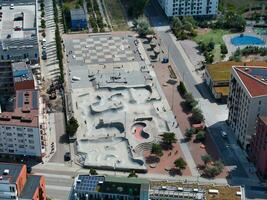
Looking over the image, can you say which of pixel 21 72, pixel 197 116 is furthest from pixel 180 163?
pixel 21 72

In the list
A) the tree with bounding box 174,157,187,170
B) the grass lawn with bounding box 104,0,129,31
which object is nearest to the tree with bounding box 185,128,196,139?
the tree with bounding box 174,157,187,170

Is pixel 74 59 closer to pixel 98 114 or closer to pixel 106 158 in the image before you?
pixel 98 114

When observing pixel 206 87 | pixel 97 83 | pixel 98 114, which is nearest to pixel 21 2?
pixel 97 83

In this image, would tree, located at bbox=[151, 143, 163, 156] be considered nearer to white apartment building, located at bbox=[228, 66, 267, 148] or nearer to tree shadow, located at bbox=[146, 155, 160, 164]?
tree shadow, located at bbox=[146, 155, 160, 164]

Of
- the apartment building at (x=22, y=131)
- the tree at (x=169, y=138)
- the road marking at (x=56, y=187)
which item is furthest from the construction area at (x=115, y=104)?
the apartment building at (x=22, y=131)

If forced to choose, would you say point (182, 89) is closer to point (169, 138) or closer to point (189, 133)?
point (189, 133)

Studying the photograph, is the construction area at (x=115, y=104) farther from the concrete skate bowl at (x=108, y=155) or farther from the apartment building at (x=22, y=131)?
the apartment building at (x=22, y=131)
